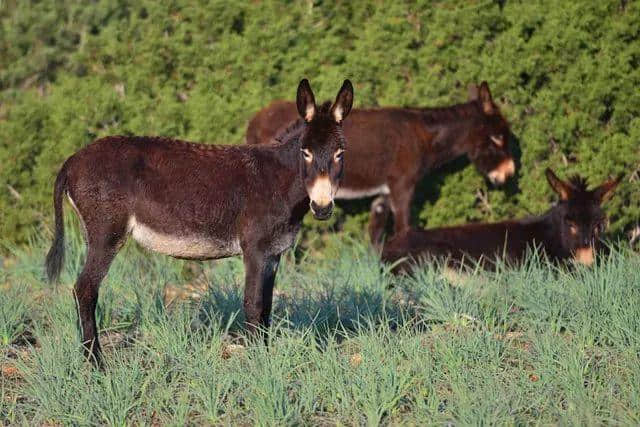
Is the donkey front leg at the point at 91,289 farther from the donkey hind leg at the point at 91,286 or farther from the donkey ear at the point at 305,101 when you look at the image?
the donkey ear at the point at 305,101

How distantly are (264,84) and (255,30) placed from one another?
1.71 ft

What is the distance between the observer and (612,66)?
8391mm

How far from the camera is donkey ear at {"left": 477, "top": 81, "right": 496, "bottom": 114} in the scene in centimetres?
871

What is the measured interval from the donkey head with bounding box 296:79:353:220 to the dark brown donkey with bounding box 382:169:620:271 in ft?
8.30

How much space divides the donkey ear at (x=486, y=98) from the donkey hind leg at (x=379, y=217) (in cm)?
126

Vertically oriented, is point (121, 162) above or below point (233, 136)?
above

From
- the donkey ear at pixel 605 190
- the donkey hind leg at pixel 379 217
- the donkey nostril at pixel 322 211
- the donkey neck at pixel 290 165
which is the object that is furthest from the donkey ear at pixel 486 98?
the donkey nostril at pixel 322 211

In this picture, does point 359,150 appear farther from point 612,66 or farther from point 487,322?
point 487,322

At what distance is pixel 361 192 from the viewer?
898cm

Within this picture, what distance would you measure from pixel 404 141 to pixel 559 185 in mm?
1719

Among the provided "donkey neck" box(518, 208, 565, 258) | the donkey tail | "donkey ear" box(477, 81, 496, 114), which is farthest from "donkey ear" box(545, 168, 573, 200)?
the donkey tail

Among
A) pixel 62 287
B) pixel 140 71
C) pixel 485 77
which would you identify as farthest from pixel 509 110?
pixel 62 287

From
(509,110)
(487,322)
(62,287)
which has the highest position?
(509,110)

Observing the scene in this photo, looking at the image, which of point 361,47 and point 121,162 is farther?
point 361,47
